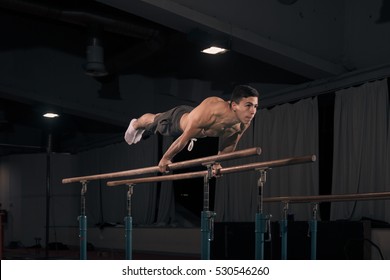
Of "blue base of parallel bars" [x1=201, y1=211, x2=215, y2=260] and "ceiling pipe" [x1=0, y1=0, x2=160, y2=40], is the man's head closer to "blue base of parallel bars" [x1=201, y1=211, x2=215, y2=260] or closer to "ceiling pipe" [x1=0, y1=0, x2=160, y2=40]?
"blue base of parallel bars" [x1=201, y1=211, x2=215, y2=260]

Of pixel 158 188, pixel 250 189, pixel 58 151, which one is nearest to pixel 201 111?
pixel 250 189

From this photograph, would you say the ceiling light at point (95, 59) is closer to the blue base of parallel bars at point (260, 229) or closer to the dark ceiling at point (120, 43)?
the dark ceiling at point (120, 43)

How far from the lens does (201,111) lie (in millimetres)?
5648

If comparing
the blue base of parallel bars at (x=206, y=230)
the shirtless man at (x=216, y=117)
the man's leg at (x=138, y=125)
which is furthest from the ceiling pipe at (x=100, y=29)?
the blue base of parallel bars at (x=206, y=230)

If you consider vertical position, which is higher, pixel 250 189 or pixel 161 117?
pixel 161 117

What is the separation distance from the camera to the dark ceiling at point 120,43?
711 centimetres

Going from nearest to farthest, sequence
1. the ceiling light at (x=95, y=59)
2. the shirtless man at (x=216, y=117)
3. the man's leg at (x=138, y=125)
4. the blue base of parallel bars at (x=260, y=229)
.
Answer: the blue base of parallel bars at (x=260, y=229)
the shirtless man at (x=216, y=117)
the man's leg at (x=138, y=125)
the ceiling light at (x=95, y=59)

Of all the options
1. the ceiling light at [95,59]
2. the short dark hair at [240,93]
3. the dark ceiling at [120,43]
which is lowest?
the short dark hair at [240,93]

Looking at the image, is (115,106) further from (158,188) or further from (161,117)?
(161,117)

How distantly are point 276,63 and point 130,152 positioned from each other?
179 inches

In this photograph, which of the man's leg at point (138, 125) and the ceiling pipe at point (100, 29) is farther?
the man's leg at point (138, 125)

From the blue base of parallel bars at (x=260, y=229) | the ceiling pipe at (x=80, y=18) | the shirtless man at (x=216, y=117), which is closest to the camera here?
the blue base of parallel bars at (x=260, y=229)

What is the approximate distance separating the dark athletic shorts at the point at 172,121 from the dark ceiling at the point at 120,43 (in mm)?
808

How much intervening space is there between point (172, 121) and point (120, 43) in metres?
2.93
